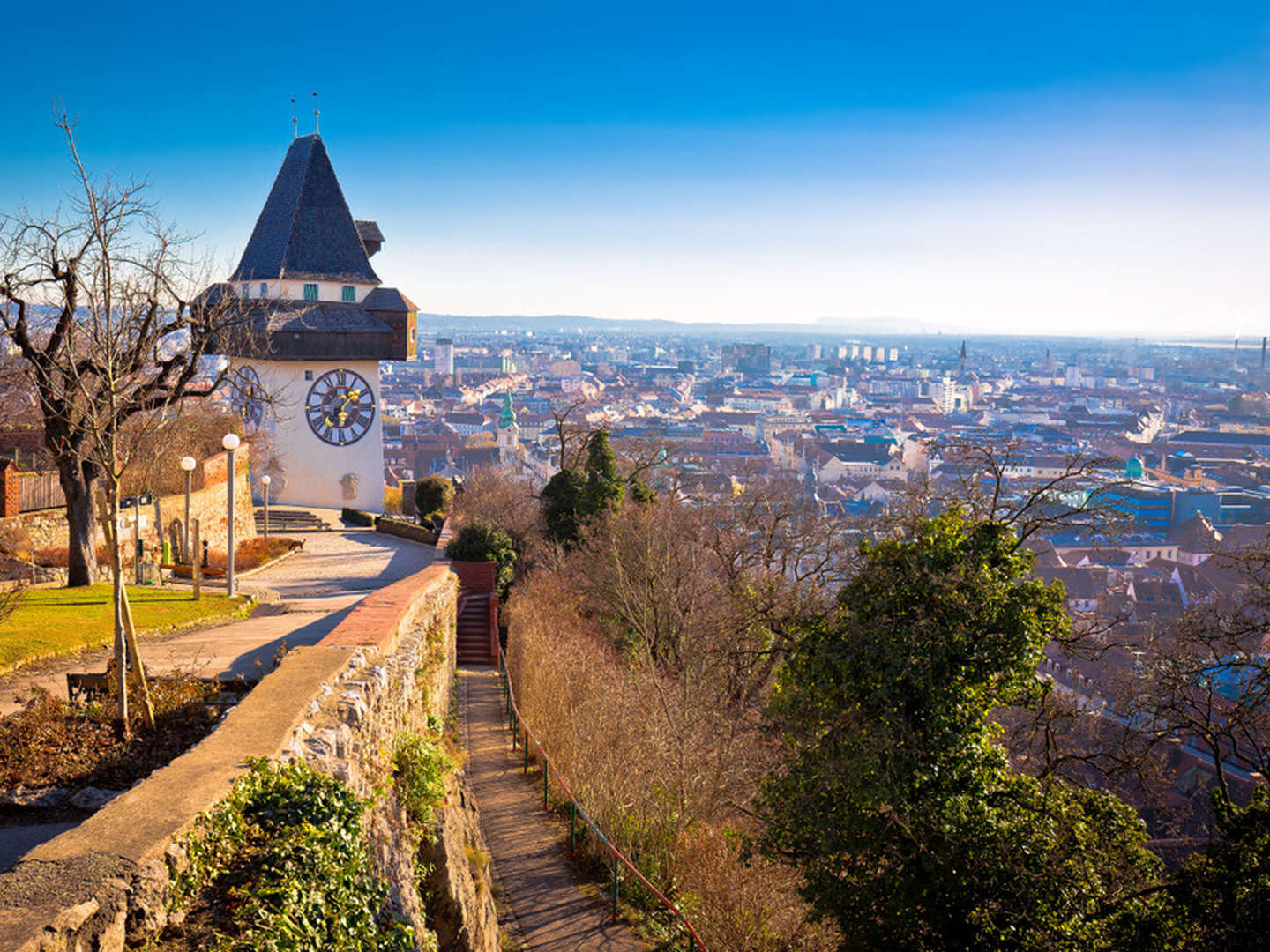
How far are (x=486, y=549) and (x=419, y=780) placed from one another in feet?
41.5

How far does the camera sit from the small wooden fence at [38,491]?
54.4 feet

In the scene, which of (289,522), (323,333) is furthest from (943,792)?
(323,333)

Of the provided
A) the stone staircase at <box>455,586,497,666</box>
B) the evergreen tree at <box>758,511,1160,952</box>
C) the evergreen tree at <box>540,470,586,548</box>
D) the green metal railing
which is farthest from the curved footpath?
the evergreen tree at <box>758,511,1160,952</box>

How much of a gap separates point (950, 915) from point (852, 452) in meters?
111

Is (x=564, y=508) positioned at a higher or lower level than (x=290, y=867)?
lower

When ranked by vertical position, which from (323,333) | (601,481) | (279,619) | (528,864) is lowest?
(528,864)

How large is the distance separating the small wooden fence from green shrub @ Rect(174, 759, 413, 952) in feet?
47.8

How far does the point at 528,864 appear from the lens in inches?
357

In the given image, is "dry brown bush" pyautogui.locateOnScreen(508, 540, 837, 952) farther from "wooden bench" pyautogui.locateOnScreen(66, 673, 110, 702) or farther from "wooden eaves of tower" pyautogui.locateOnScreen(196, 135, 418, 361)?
"wooden eaves of tower" pyautogui.locateOnScreen(196, 135, 418, 361)

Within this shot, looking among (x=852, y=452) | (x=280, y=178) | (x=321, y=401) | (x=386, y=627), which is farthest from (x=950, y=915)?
(x=852, y=452)

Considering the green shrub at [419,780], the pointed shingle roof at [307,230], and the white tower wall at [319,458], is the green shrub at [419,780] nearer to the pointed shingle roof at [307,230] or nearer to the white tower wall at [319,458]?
the white tower wall at [319,458]

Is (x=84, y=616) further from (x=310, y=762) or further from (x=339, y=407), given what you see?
(x=339, y=407)

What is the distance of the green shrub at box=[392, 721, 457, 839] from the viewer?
237 inches

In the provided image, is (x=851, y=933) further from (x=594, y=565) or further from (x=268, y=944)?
(x=594, y=565)
